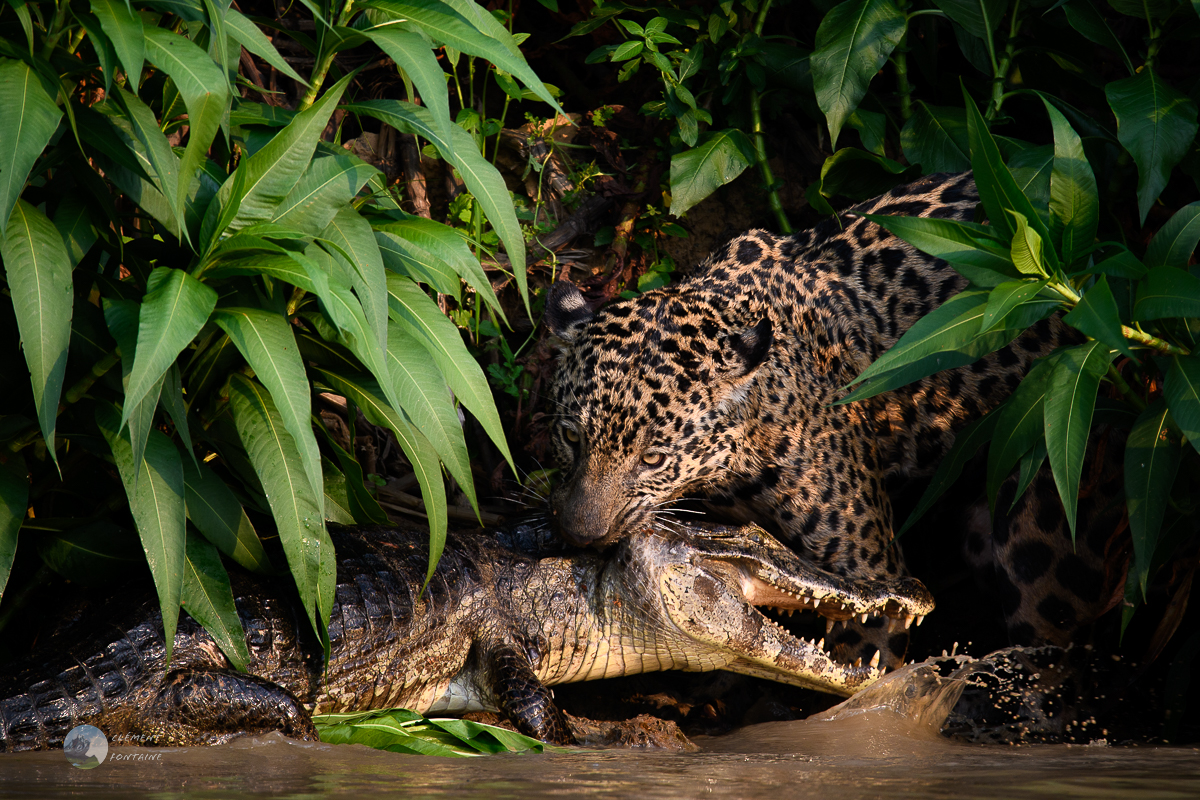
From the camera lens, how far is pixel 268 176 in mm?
2684

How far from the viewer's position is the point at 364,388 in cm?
319

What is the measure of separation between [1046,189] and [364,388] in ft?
8.41

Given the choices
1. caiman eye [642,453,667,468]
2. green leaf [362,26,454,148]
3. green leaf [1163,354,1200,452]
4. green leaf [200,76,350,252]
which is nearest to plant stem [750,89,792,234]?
caiman eye [642,453,667,468]

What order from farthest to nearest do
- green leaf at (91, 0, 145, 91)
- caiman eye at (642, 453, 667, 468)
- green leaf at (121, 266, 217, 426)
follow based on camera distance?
caiman eye at (642, 453, 667, 468), green leaf at (91, 0, 145, 91), green leaf at (121, 266, 217, 426)

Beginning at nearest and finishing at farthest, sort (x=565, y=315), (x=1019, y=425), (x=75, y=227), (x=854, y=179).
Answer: (x=75, y=227) → (x=1019, y=425) → (x=565, y=315) → (x=854, y=179)

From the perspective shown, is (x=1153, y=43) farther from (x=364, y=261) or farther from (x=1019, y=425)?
(x=364, y=261)

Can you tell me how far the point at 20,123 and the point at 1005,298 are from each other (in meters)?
2.57

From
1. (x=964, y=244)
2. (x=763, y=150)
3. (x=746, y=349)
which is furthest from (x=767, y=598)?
(x=763, y=150)

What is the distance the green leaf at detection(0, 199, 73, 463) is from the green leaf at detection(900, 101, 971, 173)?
3550 mm

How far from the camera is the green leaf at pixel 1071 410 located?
9.14 feet

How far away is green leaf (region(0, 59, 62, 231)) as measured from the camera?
2301 millimetres

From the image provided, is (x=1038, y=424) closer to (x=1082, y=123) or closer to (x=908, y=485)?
(x=908, y=485)

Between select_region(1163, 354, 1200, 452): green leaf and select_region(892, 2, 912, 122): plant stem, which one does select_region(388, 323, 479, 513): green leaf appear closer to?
select_region(1163, 354, 1200, 452): green leaf

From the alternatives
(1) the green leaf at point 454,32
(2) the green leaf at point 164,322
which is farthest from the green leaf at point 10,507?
(1) the green leaf at point 454,32
